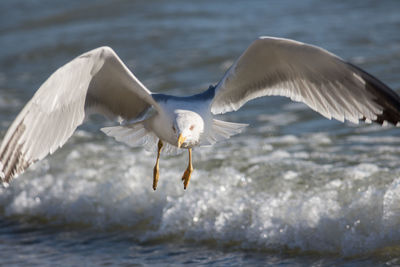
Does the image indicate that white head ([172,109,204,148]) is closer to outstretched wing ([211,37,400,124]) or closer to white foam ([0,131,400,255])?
outstretched wing ([211,37,400,124])

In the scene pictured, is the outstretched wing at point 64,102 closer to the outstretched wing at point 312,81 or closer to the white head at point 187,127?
the white head at point 187,127

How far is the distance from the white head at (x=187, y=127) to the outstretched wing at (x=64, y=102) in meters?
0.44

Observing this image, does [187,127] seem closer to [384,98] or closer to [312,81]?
[312,81]

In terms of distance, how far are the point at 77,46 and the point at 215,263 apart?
28.3 ft

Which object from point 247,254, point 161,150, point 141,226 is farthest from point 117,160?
point 247,254

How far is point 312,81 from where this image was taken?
5273 millimetres

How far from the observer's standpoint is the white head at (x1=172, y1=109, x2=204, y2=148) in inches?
187

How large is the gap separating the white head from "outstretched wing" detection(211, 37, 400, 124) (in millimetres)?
439

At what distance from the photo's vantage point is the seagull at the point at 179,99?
15.6ft

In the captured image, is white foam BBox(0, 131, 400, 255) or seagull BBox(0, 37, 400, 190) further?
white foam BBox(0, 131, 400, 255)

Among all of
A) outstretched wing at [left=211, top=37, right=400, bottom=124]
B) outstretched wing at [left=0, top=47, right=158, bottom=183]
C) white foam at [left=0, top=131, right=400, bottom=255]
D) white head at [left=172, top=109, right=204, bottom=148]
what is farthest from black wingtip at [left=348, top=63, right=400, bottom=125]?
outstretched wing at [left=0, top=47, right=158, bottom=183]

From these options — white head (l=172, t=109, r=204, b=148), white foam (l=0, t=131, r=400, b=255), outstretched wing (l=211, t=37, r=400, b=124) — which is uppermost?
outstretched wing (l=211, t=37, r=400, b=124)

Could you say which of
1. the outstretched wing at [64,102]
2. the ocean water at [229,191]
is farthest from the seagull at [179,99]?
the ocean water at [229,191]

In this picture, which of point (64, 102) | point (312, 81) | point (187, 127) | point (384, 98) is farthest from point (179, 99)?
point (384, 98)
